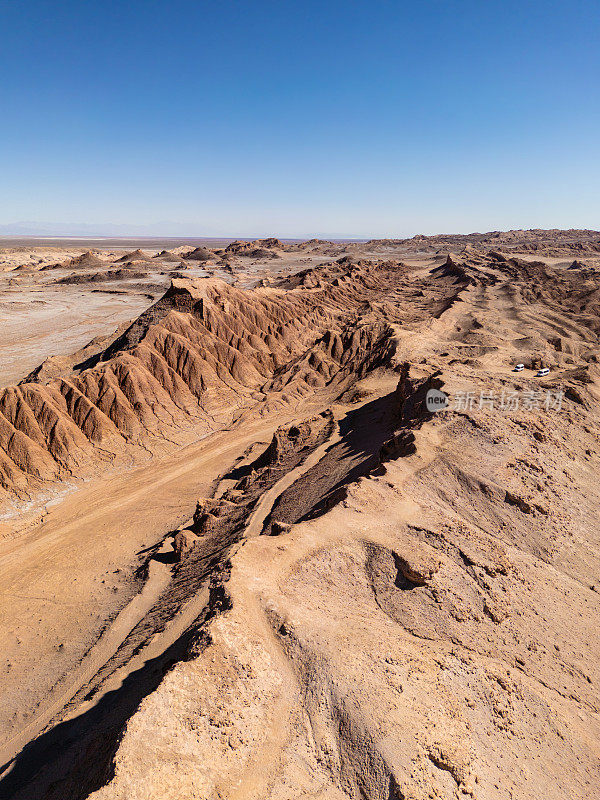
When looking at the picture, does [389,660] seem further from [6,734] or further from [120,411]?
[120,411]

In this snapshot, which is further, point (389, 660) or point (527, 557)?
point (527, 557)

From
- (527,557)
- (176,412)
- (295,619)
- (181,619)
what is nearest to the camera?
(295,619)

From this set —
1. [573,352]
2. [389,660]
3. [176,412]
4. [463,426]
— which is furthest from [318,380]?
[389,660]

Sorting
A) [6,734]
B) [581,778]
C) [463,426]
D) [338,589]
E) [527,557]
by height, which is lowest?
[6,734]

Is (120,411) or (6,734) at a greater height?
(120,411)

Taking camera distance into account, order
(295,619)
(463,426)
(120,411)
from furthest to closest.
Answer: (120,411), (463,426), (295,619)

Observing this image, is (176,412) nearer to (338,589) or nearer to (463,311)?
(338,589)

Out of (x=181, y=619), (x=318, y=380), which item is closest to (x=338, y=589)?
(x=181, y=619)
